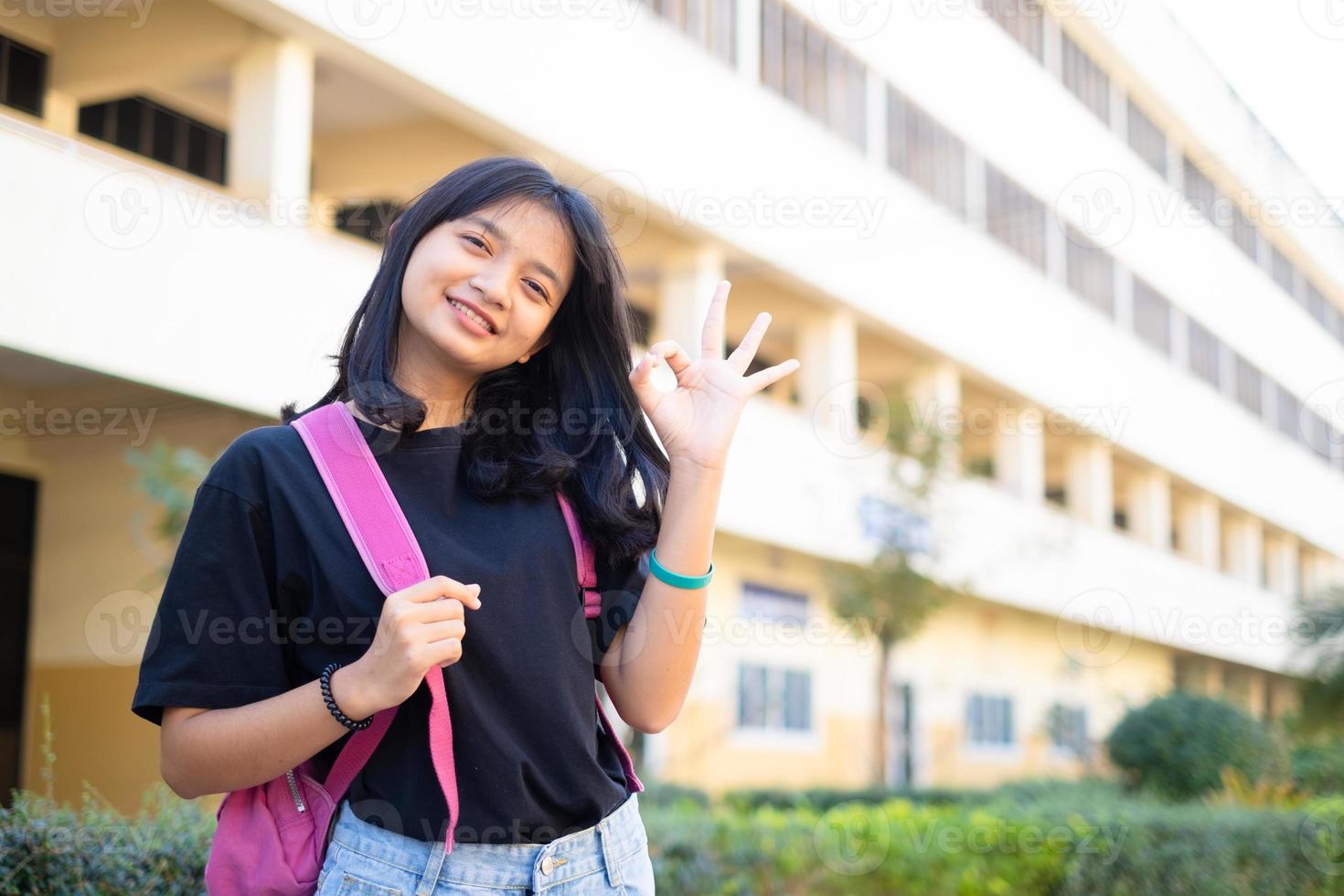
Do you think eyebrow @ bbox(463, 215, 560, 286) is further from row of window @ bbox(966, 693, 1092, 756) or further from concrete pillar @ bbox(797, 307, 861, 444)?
row of window @ bbox(966, 693, 1092, 756)

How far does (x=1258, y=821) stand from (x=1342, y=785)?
931 centimetres

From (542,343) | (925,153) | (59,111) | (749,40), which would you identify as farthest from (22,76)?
(925,153)

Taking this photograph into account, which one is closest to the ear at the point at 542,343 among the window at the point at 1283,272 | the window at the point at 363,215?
the window at the point at 363,215

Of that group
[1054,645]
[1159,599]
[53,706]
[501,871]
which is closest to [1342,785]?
[1054,645]

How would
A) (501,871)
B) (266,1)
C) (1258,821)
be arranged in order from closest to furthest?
(501,871)
(1258,821)
(266,1)

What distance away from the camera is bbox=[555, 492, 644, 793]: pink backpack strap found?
183 cm

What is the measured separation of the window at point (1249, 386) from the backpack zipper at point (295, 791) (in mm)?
29411

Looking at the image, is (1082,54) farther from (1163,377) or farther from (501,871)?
(501,871)

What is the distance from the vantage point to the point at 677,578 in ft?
6.08

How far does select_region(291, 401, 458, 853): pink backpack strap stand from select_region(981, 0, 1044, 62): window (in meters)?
19.0

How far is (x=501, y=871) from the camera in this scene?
64.8 inches

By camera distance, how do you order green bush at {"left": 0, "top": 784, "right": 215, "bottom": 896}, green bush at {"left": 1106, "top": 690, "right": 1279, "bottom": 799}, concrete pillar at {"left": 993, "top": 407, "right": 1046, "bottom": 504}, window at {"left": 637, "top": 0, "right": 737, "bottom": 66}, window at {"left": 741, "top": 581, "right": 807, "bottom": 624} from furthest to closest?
concrete pillar at {"left": 993, "top": 407, "right": 1046, "bottom": 504} → window at {"left": 741, "top": 581, "right": 807, "bottom": 624} → window at {"left": 637, "top": 0, "right": 737, "bottom": 66} → green bush at {"left": 1106, "top": 690, "right": 1279, "bottom": 799} → green bush at {"left": 0, "top": 784, "right": 215, "bottom": 896}

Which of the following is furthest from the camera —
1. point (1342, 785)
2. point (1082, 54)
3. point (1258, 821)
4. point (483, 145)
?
point (1082, 54)

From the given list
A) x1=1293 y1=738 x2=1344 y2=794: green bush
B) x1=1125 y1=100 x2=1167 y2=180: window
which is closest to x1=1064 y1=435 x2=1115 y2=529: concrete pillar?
x1=1125 y1=100 x2=1167 y2=180: window
